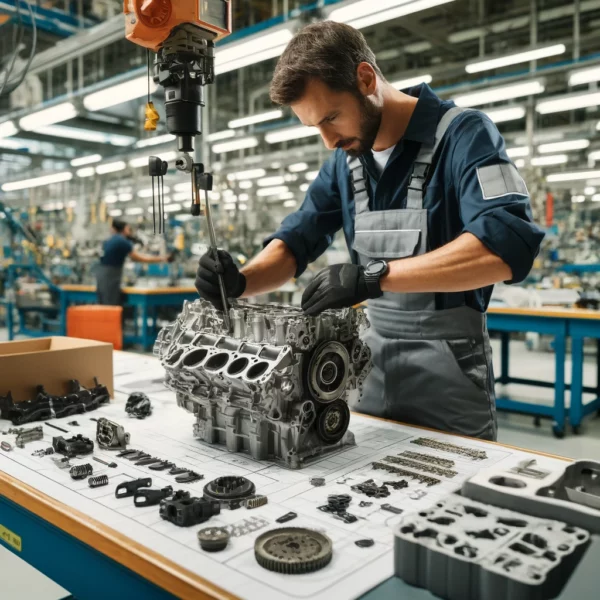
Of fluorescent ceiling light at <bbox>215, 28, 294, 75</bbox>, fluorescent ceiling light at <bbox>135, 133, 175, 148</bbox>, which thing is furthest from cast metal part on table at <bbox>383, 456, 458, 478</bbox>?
fluorescent ceiling light at <bbox>135, 133, 175, 148</bbox>

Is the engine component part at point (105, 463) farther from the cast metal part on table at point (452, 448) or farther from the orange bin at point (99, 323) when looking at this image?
the orange bin at point (99, 323)

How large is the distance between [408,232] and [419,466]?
0.61m

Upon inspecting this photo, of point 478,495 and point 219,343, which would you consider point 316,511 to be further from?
point 219,343

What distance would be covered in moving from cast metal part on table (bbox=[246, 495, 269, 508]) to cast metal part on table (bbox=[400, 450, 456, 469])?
0.37m

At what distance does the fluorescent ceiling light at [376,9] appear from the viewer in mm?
3621

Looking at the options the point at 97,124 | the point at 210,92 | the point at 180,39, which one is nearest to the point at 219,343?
the point at 180,39

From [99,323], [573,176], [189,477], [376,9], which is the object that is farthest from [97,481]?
[573,176]

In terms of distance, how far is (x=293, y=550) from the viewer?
78 cm

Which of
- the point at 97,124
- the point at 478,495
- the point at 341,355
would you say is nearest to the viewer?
the point at 478,495

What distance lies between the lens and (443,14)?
742cm

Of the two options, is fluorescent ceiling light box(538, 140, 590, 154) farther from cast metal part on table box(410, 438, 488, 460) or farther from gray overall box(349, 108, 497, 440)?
cast metal part on table box(410, 438, 488, 460)

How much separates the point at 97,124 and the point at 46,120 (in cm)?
571

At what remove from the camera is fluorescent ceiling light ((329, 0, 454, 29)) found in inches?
143

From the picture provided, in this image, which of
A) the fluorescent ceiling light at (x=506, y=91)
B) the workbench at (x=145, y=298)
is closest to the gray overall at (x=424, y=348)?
the fluorescent ceiling light at (x=506, y=91)
